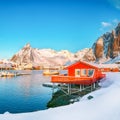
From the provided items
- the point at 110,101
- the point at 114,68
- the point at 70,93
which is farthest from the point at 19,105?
the point at 114,68

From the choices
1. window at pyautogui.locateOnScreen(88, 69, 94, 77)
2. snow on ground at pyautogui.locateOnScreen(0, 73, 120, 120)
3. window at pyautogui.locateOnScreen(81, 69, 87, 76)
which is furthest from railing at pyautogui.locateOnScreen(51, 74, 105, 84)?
snow on ground at pyautogui.locateOnScreen(0, 73, 120, 120)

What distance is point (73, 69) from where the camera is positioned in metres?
53.0

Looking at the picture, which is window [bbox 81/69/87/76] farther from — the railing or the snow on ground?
the snow on ground

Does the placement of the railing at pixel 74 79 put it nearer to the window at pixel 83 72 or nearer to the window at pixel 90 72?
the window at pixel 90 72

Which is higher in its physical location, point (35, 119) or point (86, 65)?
point (86, 65)

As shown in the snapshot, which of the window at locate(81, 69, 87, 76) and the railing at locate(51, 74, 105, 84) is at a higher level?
the window at locate(81, 69, 87, 76)

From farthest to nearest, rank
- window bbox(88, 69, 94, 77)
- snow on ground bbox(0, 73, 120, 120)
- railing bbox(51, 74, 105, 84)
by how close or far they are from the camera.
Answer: window bbox(88, 69, 94, 77), railing bbox(51, 74, 105, 84), snow on ground bbox(0, 73, 120, 120)

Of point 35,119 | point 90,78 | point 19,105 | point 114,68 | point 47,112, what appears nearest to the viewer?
point 35,119

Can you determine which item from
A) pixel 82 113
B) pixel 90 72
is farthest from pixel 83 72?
pixel 82 113

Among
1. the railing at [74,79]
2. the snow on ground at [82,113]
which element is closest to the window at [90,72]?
the railing at [74,79]

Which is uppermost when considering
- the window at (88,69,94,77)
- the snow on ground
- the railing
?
the window at (88,69,94,77)

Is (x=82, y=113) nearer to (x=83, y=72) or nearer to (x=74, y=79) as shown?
(x=74, y=79)

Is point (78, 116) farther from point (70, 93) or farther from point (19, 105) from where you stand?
point (19, 105)

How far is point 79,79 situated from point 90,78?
1.94 m
